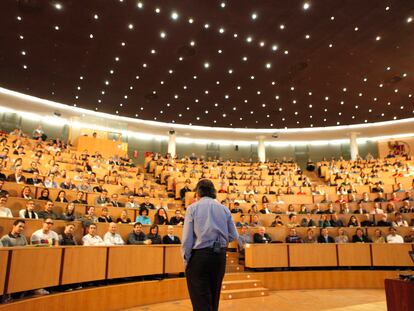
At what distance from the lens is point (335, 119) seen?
51.1 ft

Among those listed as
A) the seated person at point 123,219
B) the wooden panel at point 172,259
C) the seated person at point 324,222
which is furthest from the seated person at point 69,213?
the seated person at point 324,222

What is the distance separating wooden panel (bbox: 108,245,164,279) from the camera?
4586 millimetres

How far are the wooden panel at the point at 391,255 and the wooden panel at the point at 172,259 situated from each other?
3796mm

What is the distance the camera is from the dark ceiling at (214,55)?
27.6ft

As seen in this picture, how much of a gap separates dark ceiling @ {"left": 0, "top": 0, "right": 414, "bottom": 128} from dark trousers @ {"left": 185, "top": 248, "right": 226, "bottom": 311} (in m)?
7.32

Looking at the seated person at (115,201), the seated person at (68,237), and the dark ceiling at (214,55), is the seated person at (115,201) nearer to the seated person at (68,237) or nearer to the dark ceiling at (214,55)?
the seated person at (68,237)

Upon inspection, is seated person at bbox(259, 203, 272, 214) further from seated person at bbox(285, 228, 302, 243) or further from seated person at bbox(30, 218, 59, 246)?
seated person at bbox(30, 218, 59, 246)

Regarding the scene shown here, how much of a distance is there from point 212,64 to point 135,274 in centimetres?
757

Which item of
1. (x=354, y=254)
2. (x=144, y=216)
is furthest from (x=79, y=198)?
(x=354, y=254)

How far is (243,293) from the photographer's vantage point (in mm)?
5520

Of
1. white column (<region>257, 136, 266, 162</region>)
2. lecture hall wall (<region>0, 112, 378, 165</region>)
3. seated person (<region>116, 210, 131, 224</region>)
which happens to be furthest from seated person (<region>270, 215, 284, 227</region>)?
lecture hall wall (<region>0, 112, 378, 165</region>)

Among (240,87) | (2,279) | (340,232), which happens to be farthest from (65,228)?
(240,87)

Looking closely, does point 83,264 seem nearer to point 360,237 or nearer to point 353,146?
point 360,237

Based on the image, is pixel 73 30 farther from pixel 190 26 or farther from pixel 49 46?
pixel 190 26
